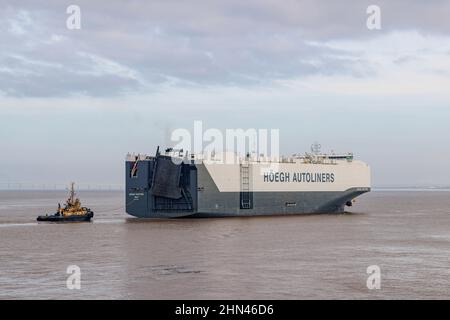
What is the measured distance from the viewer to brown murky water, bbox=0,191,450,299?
20797 millimetres

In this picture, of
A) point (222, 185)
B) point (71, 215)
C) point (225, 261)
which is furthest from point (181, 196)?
point (225, 261)

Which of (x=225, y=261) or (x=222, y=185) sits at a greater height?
(x=222, y=185)

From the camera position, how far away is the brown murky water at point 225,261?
819 inches

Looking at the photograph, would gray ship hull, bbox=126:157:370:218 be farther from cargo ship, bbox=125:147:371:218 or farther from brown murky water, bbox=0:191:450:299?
brown murky water, bbox=0:191:450:299

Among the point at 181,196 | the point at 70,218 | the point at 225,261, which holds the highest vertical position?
the point at 181,196

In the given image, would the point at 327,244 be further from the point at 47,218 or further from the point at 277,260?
the point at 47,218

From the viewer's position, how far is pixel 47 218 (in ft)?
171

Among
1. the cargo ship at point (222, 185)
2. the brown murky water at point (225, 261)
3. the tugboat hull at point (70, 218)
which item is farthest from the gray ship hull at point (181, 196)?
the brown murky water at point (225, 261)

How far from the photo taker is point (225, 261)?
2733cm

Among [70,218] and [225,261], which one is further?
[70,218]

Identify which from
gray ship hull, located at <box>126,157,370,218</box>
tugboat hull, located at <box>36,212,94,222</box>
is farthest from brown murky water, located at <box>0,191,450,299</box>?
tugboat hull, located at <box>36,212,94,222</box>

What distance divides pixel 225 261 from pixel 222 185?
24.8 meters

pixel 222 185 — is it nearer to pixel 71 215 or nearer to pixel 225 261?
pixel 71 215
